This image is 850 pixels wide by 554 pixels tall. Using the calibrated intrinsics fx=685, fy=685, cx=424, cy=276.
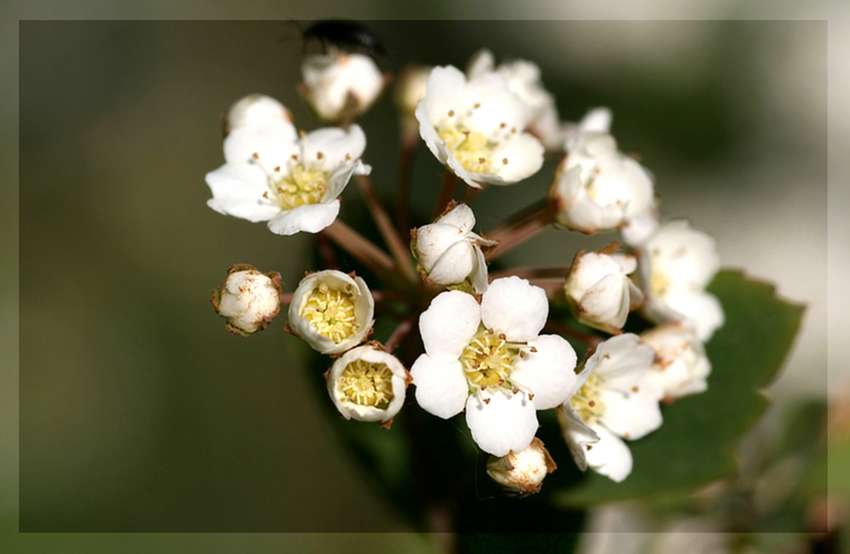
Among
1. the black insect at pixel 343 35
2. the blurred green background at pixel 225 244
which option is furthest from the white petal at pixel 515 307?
the blurred green background at pixel 225 244

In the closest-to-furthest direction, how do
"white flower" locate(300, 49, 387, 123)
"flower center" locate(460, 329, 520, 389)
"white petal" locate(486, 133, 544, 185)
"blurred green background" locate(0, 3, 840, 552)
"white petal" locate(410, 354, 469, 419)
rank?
"white petal" locate(410, 354, 469, 419), "flower center" locate(460, 329, 520, 389), "white petal" locate(486, 133, 544, 185), "white flower" locate(300, 49, 387, 123), "blurred green background" locate(0, 3, 840, 552)

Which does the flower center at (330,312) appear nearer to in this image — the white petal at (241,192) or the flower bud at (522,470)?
the white petal at (241,192)

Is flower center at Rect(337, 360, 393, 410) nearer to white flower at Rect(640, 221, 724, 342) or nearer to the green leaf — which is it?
the green leaf

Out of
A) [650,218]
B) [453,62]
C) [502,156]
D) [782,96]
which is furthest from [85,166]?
[782,96]

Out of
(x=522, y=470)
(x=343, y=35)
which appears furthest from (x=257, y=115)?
(x=522, y=470)

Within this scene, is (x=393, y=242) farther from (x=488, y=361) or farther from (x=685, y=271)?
(x=685, y=271)

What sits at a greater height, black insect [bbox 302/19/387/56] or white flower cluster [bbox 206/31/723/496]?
black insect [bbox 302/19/387/56]

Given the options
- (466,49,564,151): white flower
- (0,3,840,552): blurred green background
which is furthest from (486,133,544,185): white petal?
(0,3,840,552): blurred green background
